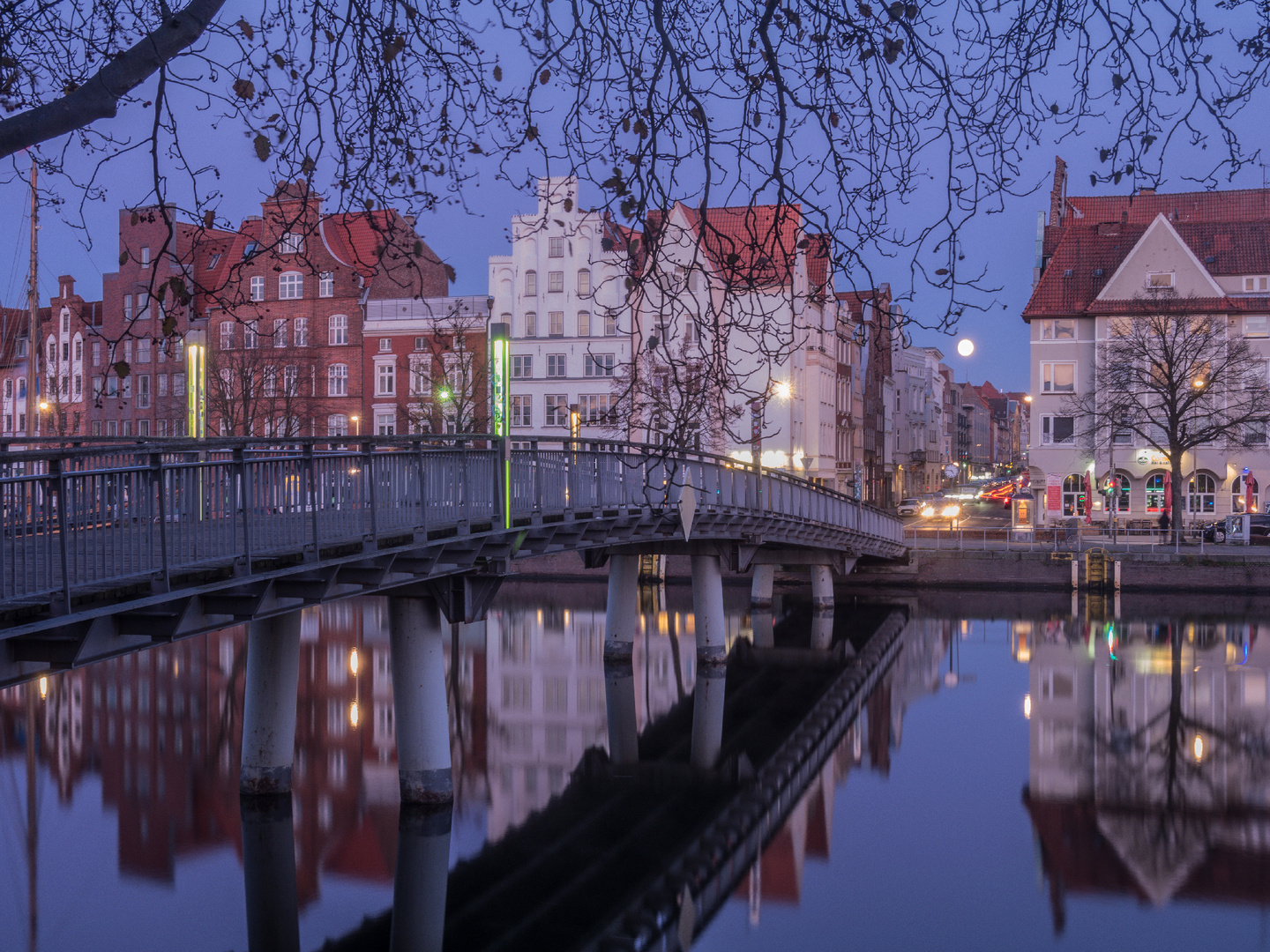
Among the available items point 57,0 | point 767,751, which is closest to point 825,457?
point 767,751

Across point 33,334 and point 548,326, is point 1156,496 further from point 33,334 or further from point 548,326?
point 33,334

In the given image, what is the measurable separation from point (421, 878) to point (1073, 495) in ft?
171

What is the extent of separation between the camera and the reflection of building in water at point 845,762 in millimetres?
17828

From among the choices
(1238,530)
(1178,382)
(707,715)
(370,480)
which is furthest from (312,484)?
(1238,530)

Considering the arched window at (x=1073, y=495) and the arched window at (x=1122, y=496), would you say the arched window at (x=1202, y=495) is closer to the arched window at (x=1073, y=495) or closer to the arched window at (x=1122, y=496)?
the arched window at (x=1122, y=496)

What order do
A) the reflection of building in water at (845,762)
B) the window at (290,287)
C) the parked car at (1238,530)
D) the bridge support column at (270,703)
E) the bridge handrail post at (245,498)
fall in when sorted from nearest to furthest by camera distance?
the bridge handrail post at (245,498), the reflection of building in water at (845,762), the bridge support column at (270,703), the parked car at (1238,530), the window at (290,287)

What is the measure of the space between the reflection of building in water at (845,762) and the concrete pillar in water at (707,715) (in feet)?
7.56

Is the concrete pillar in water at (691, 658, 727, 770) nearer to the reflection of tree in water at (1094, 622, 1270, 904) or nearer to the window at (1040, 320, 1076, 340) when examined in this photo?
the reflection of tree in water at (1094, 622, 1270, 904)

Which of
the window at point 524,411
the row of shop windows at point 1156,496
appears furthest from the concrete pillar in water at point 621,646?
the row of shop windows at point 1156,496

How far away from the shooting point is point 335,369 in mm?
62219

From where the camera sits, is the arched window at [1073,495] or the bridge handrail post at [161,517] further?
the arched window at [1073,495]

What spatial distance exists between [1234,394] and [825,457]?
2146 cm

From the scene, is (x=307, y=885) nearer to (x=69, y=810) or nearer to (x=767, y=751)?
(x=69, y=810)

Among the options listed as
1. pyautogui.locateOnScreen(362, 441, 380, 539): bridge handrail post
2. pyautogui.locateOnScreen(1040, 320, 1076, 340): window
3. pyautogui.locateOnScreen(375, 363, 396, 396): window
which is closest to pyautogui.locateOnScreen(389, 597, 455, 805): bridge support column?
pyautogui.locateOnScreen(362, 441, 380, 539): bridge handrail post
